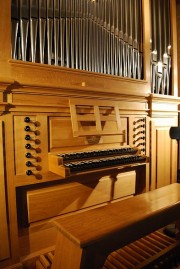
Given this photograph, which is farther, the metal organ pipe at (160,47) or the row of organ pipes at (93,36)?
the metal organ pipe at (160,47)

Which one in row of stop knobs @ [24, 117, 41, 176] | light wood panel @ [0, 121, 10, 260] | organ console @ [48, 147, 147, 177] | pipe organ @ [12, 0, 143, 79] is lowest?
light wood panel @ [0, 121, 10, 260]

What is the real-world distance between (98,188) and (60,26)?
6.51 ft

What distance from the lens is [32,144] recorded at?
2164mm

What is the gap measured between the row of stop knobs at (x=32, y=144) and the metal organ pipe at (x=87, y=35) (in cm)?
66

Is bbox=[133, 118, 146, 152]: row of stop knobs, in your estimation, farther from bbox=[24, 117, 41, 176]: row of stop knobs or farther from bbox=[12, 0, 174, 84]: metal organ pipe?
bbox=[24, 117, 41, 176]: row of stop knobs

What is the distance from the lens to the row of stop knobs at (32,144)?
2.11 metres

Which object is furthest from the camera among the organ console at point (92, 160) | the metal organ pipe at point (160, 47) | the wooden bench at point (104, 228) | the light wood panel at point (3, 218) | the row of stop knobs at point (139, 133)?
the metal organ pipe at point (160, 47)

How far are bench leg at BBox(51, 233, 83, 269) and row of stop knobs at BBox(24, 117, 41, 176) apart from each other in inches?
33.1

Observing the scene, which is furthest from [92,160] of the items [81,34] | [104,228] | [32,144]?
[81,34]

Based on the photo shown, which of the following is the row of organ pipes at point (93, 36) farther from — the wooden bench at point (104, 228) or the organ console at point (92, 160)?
the wooden bench at point (104, 228)

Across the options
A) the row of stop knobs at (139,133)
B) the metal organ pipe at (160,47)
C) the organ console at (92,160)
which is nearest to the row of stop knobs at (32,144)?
the organ console at (92,160)

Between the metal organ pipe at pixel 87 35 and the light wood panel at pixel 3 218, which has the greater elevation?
the metal organ pipe at pixel 87 35

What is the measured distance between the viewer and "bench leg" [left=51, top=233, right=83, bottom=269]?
1317 mm

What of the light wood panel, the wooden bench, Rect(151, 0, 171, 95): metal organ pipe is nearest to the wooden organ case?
the light wood panel
